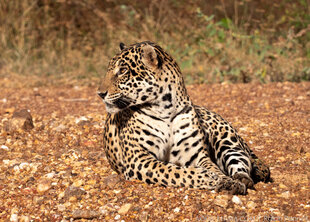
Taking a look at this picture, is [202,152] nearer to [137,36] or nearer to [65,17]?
[137,36]

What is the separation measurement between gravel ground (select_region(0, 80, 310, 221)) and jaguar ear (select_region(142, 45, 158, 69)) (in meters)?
1.19

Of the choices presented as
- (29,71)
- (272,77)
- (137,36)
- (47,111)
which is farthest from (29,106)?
(272,77)

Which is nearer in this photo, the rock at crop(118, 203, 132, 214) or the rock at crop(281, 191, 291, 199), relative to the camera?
the rock at crop(118, 203, 132, 214)

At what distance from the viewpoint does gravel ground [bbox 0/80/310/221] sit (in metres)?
4.43

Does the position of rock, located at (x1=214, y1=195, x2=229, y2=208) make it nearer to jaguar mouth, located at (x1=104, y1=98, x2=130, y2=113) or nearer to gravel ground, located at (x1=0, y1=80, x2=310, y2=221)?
gravel ground, located at (x1=0, y1=80, x2=310, y2=221)

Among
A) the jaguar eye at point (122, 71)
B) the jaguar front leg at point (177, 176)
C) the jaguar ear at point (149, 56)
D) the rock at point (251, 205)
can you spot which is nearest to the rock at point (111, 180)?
the jaguar front leg at point (177, 176)

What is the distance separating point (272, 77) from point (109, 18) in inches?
192

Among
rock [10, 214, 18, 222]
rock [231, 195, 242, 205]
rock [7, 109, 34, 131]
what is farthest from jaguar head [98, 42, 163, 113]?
rock [7, 109, 34, 131]

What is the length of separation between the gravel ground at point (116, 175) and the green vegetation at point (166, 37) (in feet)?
3.23

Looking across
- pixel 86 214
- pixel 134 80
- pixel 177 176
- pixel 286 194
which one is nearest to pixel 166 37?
pixel 134 80

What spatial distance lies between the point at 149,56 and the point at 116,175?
134 cm

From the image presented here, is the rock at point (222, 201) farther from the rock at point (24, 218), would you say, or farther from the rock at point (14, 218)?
the rock at point (14, 218)

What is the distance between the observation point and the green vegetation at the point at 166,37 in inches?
414

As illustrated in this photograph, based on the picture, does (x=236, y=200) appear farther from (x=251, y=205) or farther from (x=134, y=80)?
(x=134, y=80)
